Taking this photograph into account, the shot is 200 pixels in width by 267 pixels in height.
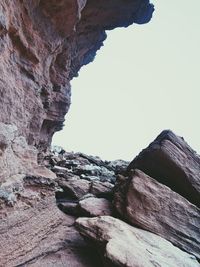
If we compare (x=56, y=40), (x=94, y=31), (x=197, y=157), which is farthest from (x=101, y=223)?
(x=94, y=31)

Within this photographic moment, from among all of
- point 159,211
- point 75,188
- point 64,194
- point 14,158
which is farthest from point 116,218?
point 14,158

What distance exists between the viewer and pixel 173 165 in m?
10.3

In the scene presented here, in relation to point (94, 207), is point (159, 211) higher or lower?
higher

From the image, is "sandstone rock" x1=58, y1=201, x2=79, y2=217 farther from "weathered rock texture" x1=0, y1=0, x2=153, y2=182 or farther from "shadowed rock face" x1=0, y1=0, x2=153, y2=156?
"shadowed rock face" x1=0, y1=0, x2=153, y2=156

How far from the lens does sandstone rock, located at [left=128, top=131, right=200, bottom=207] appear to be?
10352mm

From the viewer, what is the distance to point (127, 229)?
25.3ft

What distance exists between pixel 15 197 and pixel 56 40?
7777 mm

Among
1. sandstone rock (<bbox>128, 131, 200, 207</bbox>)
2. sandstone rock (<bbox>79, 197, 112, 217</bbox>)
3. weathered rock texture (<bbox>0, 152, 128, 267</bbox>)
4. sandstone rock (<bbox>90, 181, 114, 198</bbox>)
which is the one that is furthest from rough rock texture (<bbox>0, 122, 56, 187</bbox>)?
sandstone rock (<bbox>128, 131, 200, 207</bbox>)

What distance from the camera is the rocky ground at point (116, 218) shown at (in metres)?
6.22

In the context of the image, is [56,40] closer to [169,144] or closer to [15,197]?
[169,144]

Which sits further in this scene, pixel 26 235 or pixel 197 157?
pixel 197 157

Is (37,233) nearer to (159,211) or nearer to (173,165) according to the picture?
(159,211)

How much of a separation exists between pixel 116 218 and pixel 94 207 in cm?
103

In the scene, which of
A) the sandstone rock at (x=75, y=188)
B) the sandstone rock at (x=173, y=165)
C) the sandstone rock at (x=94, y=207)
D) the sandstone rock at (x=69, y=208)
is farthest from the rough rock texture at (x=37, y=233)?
the sandstone rock at (x=173, y=165)
